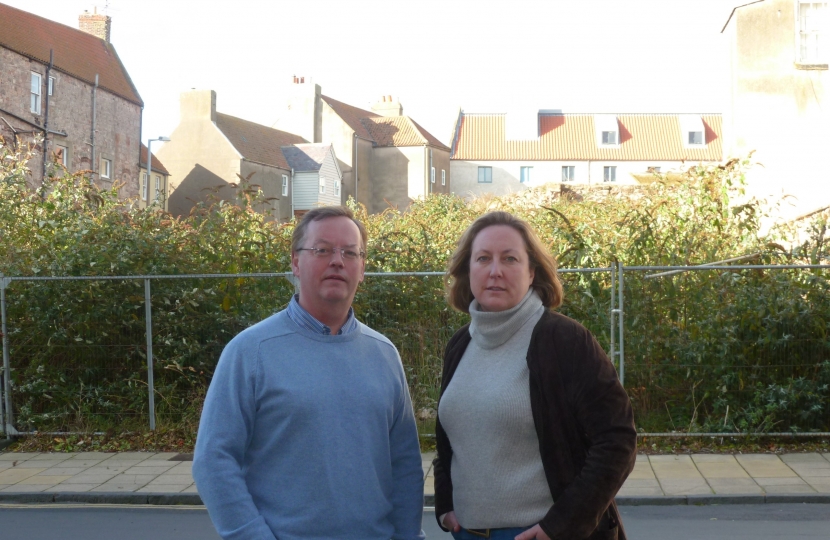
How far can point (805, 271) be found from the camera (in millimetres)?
10258

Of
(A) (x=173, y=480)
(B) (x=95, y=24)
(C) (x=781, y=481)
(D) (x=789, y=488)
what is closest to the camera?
(D) (x=789, y=488)

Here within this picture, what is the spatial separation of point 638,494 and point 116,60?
41.1m

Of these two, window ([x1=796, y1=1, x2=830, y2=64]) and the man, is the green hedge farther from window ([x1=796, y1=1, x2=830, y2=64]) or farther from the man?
the man

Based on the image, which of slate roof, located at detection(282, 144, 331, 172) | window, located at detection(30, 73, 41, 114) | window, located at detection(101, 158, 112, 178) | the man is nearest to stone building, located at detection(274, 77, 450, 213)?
slate roof, located at detection(282, 144, 331, 172)

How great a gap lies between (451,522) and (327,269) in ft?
3.25

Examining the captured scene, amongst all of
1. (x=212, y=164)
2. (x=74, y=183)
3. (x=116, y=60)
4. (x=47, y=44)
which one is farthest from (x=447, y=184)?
(x=74, y=183)

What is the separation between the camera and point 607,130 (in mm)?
67438

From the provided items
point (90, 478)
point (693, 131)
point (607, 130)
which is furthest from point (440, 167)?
point (90, 478)

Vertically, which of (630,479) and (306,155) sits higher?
(306,155)

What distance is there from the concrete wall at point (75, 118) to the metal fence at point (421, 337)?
19.8m

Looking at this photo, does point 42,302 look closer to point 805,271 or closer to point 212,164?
point 805,271

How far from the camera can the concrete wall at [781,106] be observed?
17234mm

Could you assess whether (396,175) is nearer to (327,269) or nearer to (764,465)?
(764,465)

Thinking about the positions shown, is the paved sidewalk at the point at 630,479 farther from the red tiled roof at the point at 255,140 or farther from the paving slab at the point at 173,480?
the red tiled roof at the point at 255,140
